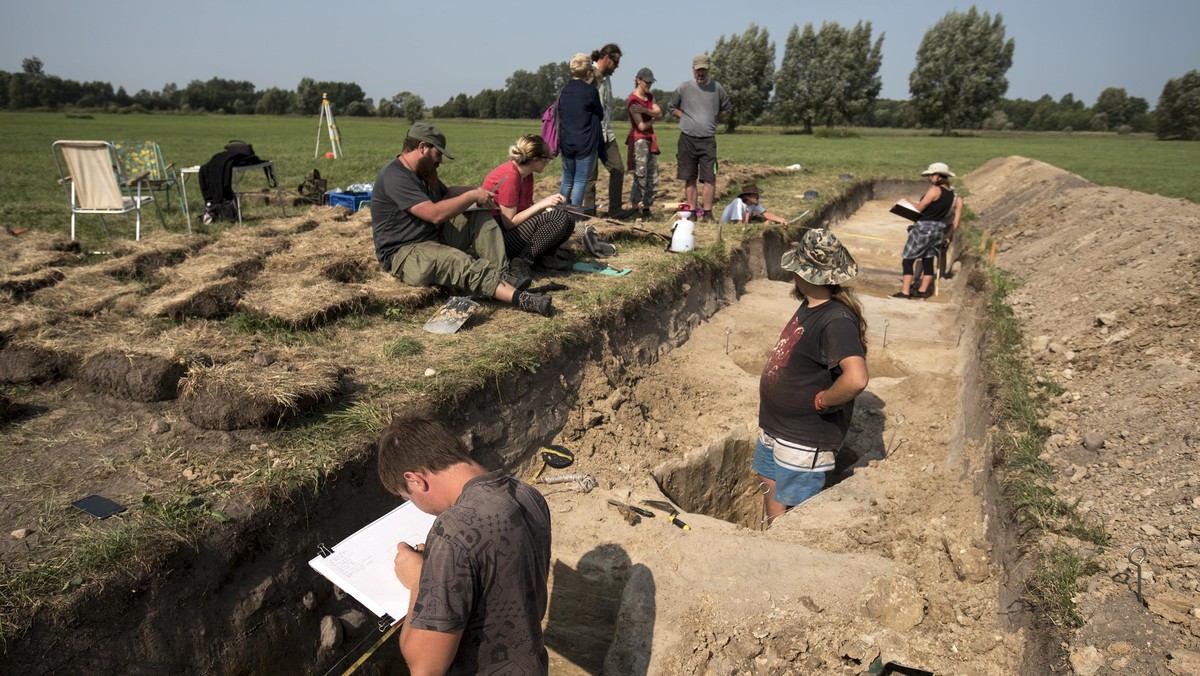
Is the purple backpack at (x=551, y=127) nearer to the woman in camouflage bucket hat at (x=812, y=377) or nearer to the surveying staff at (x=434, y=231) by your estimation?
the surveying staff at (x=434, y=231)

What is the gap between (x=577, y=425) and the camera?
5.39 metres

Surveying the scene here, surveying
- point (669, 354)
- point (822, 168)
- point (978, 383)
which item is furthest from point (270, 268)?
point (822, 168)

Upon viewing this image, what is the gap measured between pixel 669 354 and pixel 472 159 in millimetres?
12530

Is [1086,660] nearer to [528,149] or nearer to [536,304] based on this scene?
[536,304]

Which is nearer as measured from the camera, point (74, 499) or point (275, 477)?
point (74, 499)

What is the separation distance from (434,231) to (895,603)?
4.87m

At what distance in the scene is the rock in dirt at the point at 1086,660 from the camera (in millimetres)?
2480

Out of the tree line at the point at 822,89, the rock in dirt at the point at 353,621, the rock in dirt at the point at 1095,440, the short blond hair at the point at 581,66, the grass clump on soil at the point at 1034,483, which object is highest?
the tree line at the point at 822,89

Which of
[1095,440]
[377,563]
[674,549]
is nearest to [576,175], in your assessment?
[674,549]

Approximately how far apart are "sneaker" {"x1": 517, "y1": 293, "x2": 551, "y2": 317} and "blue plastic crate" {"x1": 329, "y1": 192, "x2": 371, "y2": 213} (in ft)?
18.1

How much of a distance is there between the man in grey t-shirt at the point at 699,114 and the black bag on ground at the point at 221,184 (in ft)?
20.5

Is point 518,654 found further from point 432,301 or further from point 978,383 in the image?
point 978,383

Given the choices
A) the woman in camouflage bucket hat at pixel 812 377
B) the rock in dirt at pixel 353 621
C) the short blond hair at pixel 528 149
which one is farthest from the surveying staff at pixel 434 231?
the rock in dirt at pixel 353 621

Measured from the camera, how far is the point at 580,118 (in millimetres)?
8172
